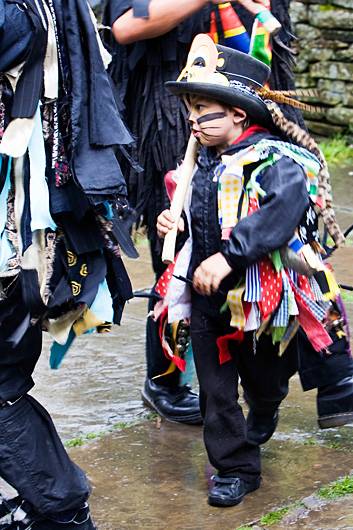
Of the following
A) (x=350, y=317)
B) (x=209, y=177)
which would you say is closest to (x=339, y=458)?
(x=209, y=177)

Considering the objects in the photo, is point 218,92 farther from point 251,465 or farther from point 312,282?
point 251,465

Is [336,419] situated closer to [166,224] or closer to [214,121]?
[166,224]

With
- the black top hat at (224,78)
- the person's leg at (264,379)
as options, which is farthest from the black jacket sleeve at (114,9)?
the person's leg at (264,379)

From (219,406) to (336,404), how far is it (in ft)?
2.07

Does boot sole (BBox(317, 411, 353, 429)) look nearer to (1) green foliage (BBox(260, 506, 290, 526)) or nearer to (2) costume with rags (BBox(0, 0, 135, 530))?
(1) green foliage (BBox(260, 506, 290, 526))

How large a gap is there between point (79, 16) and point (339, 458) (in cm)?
188

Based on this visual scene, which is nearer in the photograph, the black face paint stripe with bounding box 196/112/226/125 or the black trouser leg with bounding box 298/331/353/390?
the black face paint stripe with bounding box 196/112/226/125

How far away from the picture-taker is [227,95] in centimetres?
370

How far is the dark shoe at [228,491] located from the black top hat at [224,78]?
1206 mm

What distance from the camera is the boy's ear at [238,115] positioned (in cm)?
378

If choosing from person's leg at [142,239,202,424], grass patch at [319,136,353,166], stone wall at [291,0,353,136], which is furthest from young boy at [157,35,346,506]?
stone wall at [291,0,353,136]

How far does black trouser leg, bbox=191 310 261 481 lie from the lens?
3879mm

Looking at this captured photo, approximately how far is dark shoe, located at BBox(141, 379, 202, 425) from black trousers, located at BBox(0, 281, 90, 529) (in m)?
1.13

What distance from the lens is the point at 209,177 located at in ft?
12.4
